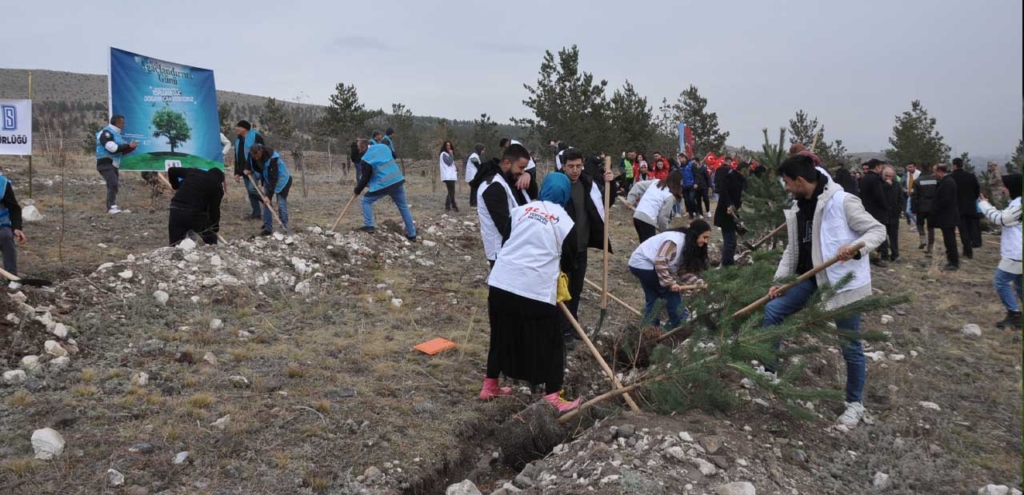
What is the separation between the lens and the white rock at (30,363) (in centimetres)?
411

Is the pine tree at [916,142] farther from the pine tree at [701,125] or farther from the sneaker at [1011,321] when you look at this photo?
the sneaker at [1011,321]

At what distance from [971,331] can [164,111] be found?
34.2ft

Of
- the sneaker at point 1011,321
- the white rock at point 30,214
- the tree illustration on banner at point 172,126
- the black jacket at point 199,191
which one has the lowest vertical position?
the sneaker at point 1011,321

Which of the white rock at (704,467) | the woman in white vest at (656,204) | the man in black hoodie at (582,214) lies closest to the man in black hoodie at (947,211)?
the woman in white vest at (656,204)

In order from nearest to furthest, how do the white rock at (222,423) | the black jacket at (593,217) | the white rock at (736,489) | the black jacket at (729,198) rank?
the white rock at (736,489) < the white rock at (222,423) < the black jacket at (593,217) < the black jacket at (729,198)

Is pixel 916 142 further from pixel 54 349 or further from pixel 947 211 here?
pixel 54 349

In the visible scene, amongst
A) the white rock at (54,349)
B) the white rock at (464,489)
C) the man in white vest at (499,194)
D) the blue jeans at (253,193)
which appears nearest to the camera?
the white rock at (464,489)

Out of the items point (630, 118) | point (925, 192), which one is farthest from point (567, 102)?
point (925, 192)

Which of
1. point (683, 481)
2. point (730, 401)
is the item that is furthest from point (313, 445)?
point (730, 401)

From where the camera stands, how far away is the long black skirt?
387 cm

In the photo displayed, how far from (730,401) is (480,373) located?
6.33 ft

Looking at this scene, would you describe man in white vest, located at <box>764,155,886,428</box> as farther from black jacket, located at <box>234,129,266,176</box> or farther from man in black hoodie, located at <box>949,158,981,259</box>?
black jacket, located at <box>234,129,266,176</box>

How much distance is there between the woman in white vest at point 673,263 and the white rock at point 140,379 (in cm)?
352

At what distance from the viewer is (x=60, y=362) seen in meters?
4.21
